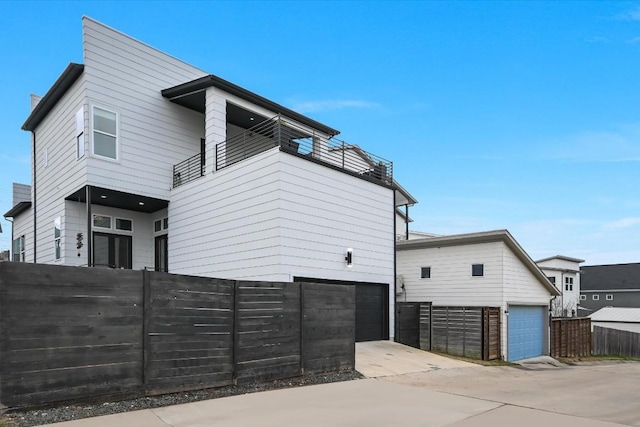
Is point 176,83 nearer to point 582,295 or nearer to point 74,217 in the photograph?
point 74,217

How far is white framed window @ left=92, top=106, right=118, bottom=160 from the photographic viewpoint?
14.0 m

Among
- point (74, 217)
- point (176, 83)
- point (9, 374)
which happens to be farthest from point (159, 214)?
point (9, 374)

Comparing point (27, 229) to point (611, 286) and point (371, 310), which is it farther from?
point (611, 286)

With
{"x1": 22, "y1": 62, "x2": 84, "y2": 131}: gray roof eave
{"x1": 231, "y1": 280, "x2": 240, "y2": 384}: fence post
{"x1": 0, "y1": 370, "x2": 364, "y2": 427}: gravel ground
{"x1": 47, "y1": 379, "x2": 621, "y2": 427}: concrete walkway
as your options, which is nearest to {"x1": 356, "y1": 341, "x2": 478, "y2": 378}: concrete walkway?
{"x1": 0, "y1": 370, "x2": 364, "y2": 427}: gravel ground

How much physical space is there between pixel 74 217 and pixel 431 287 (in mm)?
13841

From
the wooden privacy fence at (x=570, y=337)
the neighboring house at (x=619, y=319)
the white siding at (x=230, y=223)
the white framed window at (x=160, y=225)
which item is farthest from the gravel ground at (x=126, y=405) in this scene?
the neighboring house at (x=619, y=319)

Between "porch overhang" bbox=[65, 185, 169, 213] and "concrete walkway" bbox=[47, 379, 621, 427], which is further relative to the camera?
"porch overhang" bbox=[65, 185, 169, 213]

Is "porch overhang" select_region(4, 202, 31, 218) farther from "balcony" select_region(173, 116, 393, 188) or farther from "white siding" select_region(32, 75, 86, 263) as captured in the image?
"balcony" select_region(173, 116, 393, 188)

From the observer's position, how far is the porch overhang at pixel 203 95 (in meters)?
14.7

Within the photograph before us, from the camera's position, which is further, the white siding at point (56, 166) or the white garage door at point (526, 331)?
the white garage door at point (526, 331)

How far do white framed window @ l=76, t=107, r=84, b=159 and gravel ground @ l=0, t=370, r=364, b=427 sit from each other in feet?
31.9

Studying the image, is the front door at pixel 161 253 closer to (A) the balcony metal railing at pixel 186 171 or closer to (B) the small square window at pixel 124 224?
(B) the small square window at pixel 124 224

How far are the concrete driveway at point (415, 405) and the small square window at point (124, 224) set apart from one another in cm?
1019

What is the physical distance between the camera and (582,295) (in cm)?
4806
